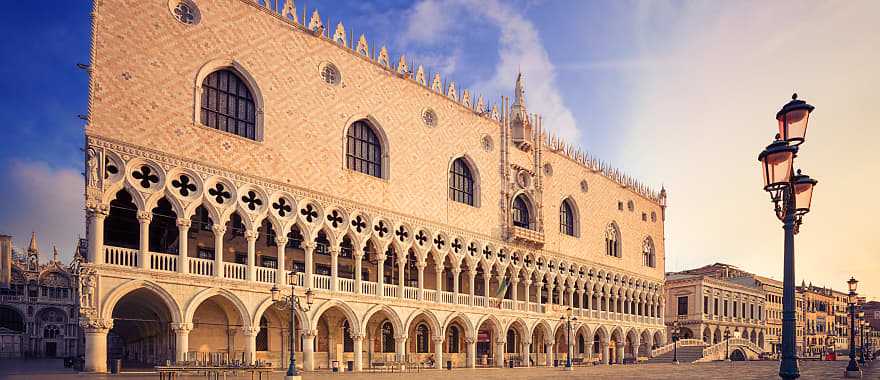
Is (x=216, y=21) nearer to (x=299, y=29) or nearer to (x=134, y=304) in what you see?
(x=299, y=29)

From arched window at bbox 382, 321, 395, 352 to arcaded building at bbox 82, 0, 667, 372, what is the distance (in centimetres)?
9

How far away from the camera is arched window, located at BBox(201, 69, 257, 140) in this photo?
22844 millimetres

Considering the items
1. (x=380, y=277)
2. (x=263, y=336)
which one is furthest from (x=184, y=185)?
(x=380, y=277)

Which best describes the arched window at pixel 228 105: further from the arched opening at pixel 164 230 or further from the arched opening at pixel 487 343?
the arched opening at pixel 487 343

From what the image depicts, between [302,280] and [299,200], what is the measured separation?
9.35ft

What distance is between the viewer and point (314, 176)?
2534 centimetres

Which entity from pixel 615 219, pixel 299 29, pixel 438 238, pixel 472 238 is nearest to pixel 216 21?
pixel 299 29

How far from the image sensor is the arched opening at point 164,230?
Answer: 2342 centimetres

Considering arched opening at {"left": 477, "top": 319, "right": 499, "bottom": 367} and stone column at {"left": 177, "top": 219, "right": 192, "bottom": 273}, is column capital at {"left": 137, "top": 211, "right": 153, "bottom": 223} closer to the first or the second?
stone column at {"left": 177, "top": 219, "right": 192, "bottom": 273}

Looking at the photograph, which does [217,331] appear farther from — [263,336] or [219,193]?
[219,193]

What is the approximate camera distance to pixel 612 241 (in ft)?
150

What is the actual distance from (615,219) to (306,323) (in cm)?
2730

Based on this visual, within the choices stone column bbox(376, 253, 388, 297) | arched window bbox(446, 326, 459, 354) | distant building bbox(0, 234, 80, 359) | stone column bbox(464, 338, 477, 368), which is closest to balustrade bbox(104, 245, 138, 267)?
stone column bbox(376, 253, 388, 297)

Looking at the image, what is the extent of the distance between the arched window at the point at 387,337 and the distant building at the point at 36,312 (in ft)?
114
